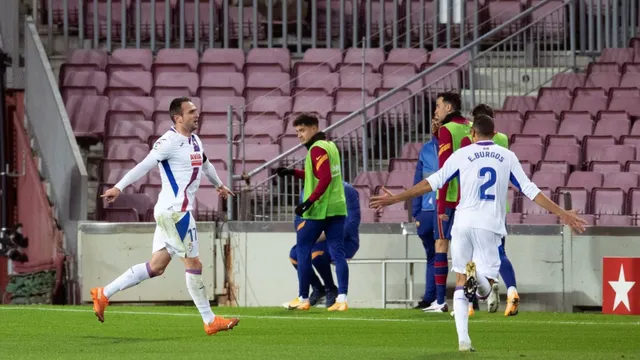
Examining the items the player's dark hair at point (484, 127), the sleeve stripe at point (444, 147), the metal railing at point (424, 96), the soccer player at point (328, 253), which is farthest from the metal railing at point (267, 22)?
the player's dark hair at point (484, 127)

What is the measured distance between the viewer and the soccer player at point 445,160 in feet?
41.8

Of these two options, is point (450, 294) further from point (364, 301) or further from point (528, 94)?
point (528, 94)

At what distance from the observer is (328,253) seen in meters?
14.6

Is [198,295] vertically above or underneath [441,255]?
underneath

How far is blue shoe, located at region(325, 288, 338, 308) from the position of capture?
14.6m

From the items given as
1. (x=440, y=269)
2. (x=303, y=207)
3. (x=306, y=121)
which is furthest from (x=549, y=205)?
(x=306, y=121)

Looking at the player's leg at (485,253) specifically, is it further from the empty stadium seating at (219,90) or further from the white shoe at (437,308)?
the empty stadium seating at (219,90)

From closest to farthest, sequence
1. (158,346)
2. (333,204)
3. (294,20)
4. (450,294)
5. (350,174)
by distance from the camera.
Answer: (158,346) < (333,204) < (450,294) < (350,174) < (294,20)

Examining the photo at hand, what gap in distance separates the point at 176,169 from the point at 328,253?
3.70 meters

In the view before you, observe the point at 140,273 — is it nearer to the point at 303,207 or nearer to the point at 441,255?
the point at 303,207

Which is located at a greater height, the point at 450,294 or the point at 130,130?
the point at 130,130

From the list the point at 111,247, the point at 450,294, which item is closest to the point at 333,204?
the point at 450,294

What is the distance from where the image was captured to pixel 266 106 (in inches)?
792

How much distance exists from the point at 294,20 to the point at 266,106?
10.2ft
